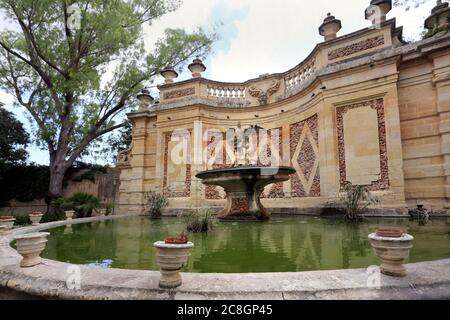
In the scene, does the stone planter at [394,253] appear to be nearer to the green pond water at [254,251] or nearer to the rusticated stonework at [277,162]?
the green pond water at [254,251]

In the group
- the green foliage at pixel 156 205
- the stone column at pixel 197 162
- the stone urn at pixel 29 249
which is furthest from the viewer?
the stone column at pixel 197 162

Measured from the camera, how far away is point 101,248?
401 centimetres

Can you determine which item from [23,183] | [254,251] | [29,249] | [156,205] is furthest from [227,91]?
[23,183]

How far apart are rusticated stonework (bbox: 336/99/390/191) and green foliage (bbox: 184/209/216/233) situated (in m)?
4.25

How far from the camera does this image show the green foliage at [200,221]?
548 cm

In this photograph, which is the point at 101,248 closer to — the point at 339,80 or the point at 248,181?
the point at 248,181

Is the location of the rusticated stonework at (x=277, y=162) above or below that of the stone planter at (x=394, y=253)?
above

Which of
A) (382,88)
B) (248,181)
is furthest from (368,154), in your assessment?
(248,181)

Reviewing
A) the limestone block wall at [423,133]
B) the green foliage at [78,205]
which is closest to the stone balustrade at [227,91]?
the limestone block wall at [423,133]

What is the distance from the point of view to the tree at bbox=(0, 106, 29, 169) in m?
15.4

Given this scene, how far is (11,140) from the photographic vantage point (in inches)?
624

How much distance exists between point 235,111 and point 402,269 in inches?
402

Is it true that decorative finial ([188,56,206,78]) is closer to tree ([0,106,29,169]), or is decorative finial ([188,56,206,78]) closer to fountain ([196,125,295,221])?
fountain ([196,125,295,221])

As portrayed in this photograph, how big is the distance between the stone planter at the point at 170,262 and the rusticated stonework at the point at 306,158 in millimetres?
7938
